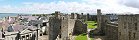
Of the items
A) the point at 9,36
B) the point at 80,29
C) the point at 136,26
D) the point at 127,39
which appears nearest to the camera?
the point at 136,26

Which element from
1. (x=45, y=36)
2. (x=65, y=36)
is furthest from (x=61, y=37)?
(x=45, y=36)

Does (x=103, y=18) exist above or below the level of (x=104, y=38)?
above

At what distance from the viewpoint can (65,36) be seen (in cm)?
3903

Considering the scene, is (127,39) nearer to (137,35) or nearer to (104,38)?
(137,35)

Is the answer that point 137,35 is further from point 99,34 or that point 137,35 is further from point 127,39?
point 99,34

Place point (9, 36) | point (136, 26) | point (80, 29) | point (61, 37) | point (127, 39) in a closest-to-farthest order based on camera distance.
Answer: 1. point (136, 26)
2. point (127, 39)
3. point (61, 37)
4. point (9, 36)
5. point (80, 29)

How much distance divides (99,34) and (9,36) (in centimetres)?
1489

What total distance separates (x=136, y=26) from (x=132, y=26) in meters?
1.01

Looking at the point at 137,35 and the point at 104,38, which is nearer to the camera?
the point at 137,35

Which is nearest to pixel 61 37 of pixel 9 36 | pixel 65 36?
pixel 65 36

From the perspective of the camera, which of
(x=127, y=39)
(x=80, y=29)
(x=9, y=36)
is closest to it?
(x=127, y=39)

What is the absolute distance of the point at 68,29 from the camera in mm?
40000

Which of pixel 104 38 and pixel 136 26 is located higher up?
pixel 136 26

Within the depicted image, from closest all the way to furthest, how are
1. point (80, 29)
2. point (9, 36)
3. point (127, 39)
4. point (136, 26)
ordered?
point (136, 26) → point (127, 39) → point (9, 36) → point (80, 29)
